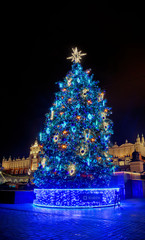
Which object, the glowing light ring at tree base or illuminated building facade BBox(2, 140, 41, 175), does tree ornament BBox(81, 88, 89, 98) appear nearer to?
the glowing light ring at tree base

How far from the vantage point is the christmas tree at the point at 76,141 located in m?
11.8

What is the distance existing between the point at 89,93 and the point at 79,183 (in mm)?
6390

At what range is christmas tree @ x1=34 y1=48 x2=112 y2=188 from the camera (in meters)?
11.8

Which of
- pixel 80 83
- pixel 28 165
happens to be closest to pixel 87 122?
pixel 80 83

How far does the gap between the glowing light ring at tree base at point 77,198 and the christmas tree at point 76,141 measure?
1.42 ft

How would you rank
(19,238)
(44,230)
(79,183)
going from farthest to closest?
(79,183) < (44,230) < (19,238)

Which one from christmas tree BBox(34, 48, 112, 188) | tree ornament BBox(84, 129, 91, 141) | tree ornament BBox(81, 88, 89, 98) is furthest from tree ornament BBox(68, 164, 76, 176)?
tree ornament BBox(81, 88, 89, 98)

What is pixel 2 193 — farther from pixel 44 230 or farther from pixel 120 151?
pixel 120 151

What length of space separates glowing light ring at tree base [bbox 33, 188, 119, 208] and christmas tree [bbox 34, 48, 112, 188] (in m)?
0.43

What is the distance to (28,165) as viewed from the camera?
109 meters

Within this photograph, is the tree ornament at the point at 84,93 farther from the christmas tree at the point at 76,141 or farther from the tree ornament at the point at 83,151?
the tree ornament at the point at 83,151

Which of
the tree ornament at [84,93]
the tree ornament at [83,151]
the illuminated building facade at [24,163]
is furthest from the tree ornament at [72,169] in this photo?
the illuminated building facade at [24,163]

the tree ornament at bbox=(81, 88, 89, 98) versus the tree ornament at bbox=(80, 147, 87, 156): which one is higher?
the tree ornament at bbox=(81, 88, 89, 98)

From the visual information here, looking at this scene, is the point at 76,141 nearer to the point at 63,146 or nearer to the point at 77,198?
the point at 63,146
